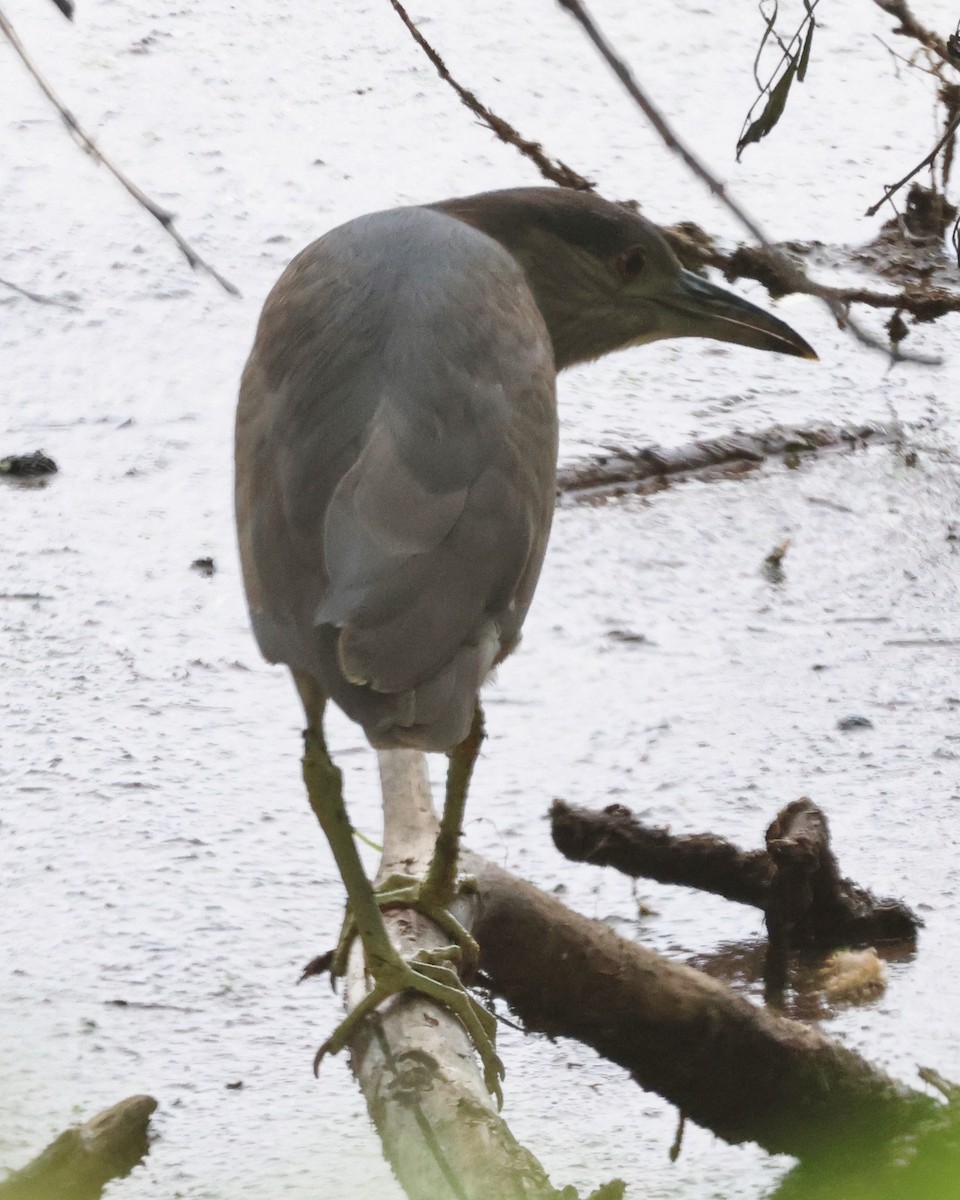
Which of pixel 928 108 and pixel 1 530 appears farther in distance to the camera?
pixel 928 108

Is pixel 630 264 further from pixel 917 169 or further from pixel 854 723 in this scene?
pixel 854 723

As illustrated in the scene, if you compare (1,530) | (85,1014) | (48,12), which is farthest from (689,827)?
(48,12)

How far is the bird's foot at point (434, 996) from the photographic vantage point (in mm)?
1955

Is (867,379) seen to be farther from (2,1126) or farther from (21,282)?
(2,1126)

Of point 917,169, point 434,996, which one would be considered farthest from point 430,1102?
point 917,169

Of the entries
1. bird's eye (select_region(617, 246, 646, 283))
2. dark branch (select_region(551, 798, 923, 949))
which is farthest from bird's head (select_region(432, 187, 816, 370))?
dark branch (select_region(551, 798, 923, 949))

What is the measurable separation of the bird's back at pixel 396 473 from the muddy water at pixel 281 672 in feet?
3.01

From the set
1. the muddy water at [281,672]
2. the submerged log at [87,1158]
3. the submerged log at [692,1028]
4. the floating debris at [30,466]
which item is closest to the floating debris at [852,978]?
the muddy water at [281,672]

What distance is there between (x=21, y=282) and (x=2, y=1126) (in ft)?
9.05

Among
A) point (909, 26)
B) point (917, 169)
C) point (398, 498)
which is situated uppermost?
point (909, 26)

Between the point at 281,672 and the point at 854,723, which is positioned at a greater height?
the point at 854,723

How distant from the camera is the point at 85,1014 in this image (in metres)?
2.64

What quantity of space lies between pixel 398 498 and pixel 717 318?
3.39ft

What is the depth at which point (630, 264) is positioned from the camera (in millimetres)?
2555
